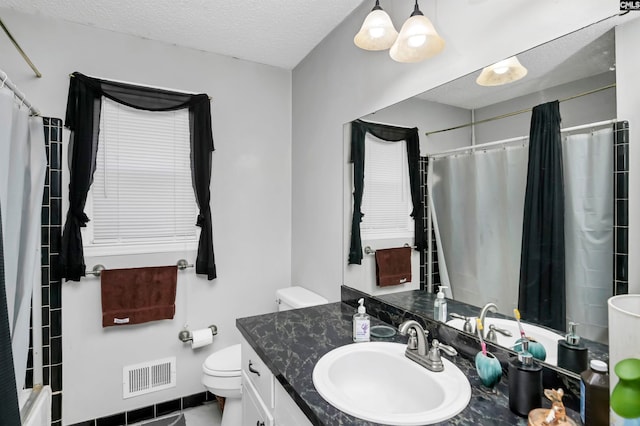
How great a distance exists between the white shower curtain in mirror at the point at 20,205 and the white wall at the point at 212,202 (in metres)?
0.42

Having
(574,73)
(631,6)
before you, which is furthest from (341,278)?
(631,6)

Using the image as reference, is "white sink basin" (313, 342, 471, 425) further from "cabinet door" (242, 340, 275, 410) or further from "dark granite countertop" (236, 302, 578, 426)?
"cabinet door" (242, 340, 275, 410)

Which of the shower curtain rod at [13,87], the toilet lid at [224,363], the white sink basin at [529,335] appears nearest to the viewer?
the white sink basin at [529,335]

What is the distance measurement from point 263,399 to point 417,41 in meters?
1.53

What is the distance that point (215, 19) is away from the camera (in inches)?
74.9

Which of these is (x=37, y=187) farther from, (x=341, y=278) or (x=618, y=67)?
(x=618, y=67)

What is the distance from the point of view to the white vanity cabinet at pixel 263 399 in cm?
105

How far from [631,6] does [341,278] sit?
1.61 meters

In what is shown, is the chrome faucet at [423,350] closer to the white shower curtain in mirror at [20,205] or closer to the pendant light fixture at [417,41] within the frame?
the pendant light fixture at [417,41]

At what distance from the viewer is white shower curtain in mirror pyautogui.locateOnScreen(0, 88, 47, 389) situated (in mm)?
1304

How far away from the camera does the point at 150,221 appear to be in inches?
84.2

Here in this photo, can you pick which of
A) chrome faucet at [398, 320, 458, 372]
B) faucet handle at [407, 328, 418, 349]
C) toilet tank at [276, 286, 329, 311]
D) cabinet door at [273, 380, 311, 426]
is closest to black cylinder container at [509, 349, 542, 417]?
chrome faucet at [398, 320, 458, 372]

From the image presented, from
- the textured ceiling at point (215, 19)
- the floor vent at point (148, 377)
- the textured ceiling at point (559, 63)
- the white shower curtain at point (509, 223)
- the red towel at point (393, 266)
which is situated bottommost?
the floor vent at point (148, 377)

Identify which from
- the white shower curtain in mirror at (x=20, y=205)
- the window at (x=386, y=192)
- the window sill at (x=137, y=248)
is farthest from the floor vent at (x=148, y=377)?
the window at (x=386, y=192)
